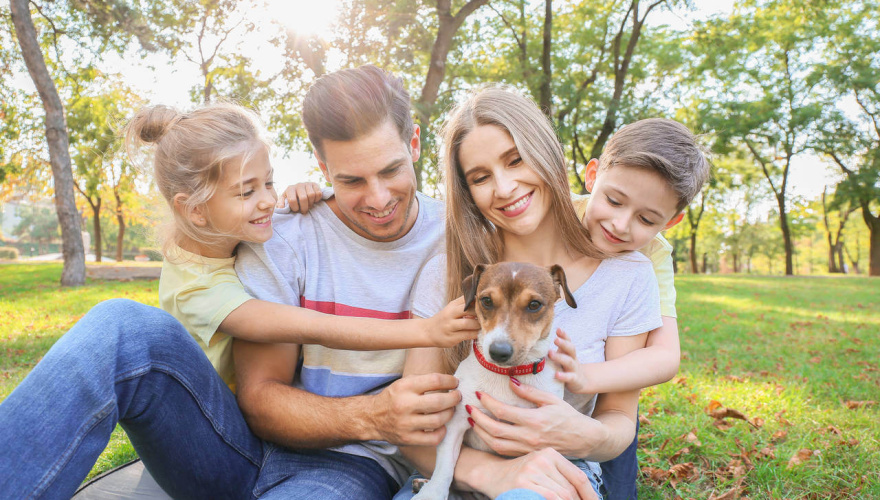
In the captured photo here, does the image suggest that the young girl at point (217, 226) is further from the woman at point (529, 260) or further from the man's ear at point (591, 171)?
the man's ear at point (591, 171)

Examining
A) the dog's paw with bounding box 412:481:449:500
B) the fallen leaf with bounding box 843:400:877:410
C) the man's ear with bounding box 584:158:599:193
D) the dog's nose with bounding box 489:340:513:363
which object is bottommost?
the fallen leaf with bounding box 843:400:877:410

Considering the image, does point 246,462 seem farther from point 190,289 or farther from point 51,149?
point 51,149

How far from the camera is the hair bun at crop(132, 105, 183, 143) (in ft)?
10.4

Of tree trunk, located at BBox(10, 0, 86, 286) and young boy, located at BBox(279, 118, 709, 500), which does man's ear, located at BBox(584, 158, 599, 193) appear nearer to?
young boy, located at BBox(279, 118, 709, 500)

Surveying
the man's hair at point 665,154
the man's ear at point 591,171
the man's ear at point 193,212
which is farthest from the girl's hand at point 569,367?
the man's ear at point 193,212

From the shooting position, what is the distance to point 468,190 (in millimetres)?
3139

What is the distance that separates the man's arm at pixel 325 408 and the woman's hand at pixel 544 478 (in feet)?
1.19

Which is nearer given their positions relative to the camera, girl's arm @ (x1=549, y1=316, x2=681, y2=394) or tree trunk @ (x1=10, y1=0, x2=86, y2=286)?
girl's arm @ (x1=549, y1=316, x2=681, y2=394)

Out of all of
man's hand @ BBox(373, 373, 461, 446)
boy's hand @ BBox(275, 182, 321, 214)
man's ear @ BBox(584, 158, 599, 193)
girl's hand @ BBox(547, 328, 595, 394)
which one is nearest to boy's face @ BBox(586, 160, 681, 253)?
man's ear @ BBox(584, 158, 599, 193)

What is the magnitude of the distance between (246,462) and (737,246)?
56.7 m

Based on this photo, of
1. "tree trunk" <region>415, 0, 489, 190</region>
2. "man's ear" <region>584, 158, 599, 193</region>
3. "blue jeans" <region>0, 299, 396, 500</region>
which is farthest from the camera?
"tree trunk" <region>415, 0, 489, 190</region>

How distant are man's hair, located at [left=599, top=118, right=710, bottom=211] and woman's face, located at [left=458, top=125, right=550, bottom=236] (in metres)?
0.60

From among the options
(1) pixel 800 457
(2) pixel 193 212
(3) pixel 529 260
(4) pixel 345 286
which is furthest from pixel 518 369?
(1) pixel 800 457

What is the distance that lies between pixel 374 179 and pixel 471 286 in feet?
3.04
